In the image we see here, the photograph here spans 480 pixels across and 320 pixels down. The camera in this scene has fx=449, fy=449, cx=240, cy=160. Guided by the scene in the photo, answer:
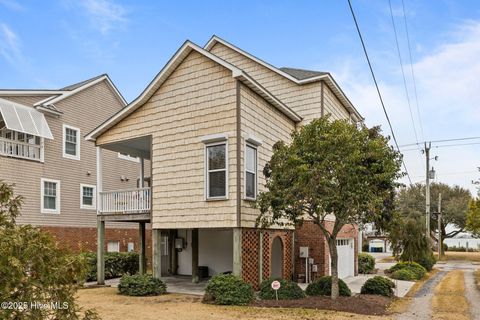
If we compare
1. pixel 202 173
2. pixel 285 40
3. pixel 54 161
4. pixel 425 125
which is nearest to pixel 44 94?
pixel 54 161

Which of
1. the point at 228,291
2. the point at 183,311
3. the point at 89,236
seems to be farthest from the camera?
the point at 89,236

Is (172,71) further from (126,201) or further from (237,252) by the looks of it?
(237,252)

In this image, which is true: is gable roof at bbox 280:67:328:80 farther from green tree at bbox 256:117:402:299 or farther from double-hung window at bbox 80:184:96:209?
double-hung window at bbox 80:184:96:209

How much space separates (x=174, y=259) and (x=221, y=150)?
8459 mm

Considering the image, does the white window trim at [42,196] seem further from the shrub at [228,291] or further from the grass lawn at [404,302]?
the grass lawn at [404,302]

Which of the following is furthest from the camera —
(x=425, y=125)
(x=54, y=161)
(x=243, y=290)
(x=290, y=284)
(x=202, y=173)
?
(x=425, y=125)

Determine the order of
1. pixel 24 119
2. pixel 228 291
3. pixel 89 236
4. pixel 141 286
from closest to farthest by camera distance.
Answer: pixel 228 291 → pixel 141 286 → pixel 24 119 → pixel 89 236

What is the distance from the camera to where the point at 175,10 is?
46.7 ft

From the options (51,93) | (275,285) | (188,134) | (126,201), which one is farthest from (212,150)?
(51,93)

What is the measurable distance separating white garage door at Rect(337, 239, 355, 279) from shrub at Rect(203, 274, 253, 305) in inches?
328

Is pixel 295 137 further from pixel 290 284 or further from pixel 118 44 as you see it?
pixel 118 44

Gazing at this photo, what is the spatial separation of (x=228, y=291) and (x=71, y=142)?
14.9 m

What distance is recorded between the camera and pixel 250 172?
48.8 ft

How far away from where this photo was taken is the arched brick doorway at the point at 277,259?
17.7 m
